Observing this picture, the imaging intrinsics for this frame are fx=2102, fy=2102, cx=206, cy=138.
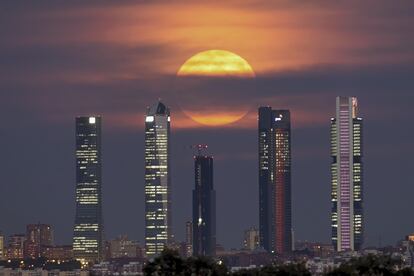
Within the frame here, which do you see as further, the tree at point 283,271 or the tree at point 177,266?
the tree at point 283,271

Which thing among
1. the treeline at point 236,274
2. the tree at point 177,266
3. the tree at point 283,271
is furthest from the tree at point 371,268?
the tree at point 177,266

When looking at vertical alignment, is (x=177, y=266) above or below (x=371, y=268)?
above

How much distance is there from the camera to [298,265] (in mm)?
84812

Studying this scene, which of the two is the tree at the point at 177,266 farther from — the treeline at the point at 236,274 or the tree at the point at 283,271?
the tree at the point at 283,271

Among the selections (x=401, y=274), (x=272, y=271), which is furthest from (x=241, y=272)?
(x=401, y=274)

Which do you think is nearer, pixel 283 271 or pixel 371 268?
pixel 371 268

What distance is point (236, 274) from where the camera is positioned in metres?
85.2

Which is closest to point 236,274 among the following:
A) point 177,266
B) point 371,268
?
point 177,266

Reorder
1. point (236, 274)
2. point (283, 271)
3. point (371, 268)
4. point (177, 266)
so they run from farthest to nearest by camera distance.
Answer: point (236, 274) → point (283, 271) → point (371, 268) → point (177, 266)

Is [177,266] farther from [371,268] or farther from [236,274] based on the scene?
[371,268]

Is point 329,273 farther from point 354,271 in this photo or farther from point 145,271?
point 145,271

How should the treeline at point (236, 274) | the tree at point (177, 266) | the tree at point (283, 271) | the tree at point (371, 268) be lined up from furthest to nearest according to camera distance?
the tree at point (283, 271) → the tree at point (371, 268) → the treeline at point (236, 274) → the tree at point (177, 266)

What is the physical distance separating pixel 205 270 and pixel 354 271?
5.99 meters

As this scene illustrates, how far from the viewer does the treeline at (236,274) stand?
81.7 m
